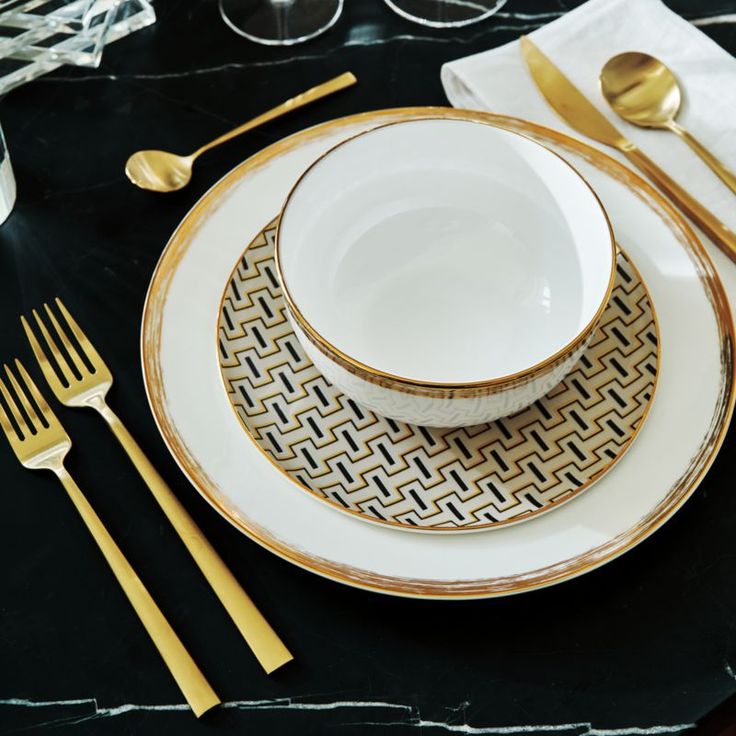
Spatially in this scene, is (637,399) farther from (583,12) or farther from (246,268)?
(583,12)

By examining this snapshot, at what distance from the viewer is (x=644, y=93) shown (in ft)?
2.56

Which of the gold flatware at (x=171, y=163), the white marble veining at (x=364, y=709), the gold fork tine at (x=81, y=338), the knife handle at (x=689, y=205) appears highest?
the gold flatware at (x=171, y=163)

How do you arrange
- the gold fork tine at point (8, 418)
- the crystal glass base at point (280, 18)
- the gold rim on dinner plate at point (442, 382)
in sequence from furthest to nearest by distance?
the crystal glass base at point (280, 18) → the gold fork tine at point (8, 418) → the gold rim on dinner plate at point (442, 382)

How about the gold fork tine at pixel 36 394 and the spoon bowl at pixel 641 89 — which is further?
the spoon bowl at pixel 641 89

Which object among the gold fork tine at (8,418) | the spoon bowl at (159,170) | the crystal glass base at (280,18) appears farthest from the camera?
the crystal glass base at (280,18)

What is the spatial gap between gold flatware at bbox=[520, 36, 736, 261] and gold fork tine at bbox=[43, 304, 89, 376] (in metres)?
0.42

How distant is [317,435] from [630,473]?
0.18m

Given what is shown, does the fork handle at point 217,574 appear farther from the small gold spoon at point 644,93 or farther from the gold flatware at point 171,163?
the small gold spoon at point 644,93

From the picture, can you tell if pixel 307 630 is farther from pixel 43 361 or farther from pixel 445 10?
pixel 445 10

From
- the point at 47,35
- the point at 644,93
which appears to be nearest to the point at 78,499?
the point at 47,35

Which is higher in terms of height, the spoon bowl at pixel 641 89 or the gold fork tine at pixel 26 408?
the spoon bowl at pixel 641 89

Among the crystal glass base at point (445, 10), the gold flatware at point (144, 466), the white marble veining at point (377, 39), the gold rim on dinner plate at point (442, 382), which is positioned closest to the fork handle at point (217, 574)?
the gold flatware at point (144, 466)

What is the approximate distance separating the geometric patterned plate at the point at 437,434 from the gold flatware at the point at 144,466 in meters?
0.06

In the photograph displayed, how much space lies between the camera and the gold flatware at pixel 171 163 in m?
0.75
